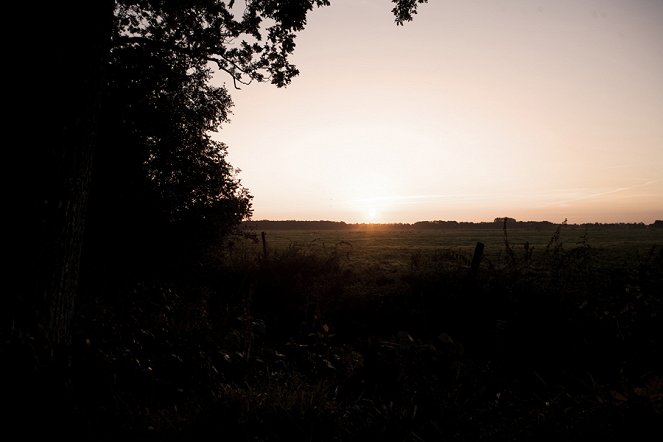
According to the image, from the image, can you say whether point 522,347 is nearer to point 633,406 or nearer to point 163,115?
point 633,406

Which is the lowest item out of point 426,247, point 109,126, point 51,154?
point 426,247

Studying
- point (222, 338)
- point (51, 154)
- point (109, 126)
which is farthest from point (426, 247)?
point (51, 154)

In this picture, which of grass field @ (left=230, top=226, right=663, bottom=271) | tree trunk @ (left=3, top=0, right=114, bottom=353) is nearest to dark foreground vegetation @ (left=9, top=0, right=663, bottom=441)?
tree trunk @ (left=3, top=0, right=114, bottom=353)

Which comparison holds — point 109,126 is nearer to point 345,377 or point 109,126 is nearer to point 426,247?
point 345,377

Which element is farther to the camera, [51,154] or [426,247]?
[426,247]

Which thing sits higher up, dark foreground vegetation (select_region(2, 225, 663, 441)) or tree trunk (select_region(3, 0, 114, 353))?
tree trunk (select_region(3, 0, 114, 353))

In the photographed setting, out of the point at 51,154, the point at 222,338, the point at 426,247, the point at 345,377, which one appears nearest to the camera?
the point at 51,154

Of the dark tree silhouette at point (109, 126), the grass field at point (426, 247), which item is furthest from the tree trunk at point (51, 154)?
the grass field at point (426, 247)

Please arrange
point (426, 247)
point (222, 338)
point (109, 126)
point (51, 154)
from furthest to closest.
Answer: point (426, 247)
point (109, 126)
point (222, 338)
point (51, 154)

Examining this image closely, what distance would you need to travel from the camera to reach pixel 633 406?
1885 millimetres

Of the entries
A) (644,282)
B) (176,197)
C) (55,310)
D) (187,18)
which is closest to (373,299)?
(644,282)

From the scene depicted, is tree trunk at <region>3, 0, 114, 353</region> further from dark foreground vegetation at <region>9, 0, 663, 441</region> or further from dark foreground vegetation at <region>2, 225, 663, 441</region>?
dark foreground vegetation at <region>2, 225, 663, 441</region>

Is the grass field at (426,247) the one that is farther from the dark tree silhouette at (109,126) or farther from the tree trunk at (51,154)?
the tree trunk at (51,154)

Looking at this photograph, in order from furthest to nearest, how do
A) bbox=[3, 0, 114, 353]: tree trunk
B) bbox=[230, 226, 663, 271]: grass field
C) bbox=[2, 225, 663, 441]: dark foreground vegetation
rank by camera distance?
1. bbox=[230, 226, 663, 271]: grass field
2. bbox=[3, 0, 114, 353]: tree trunk
3. bbox=[2, 225, 663, 441]: dark foreground vegetation
